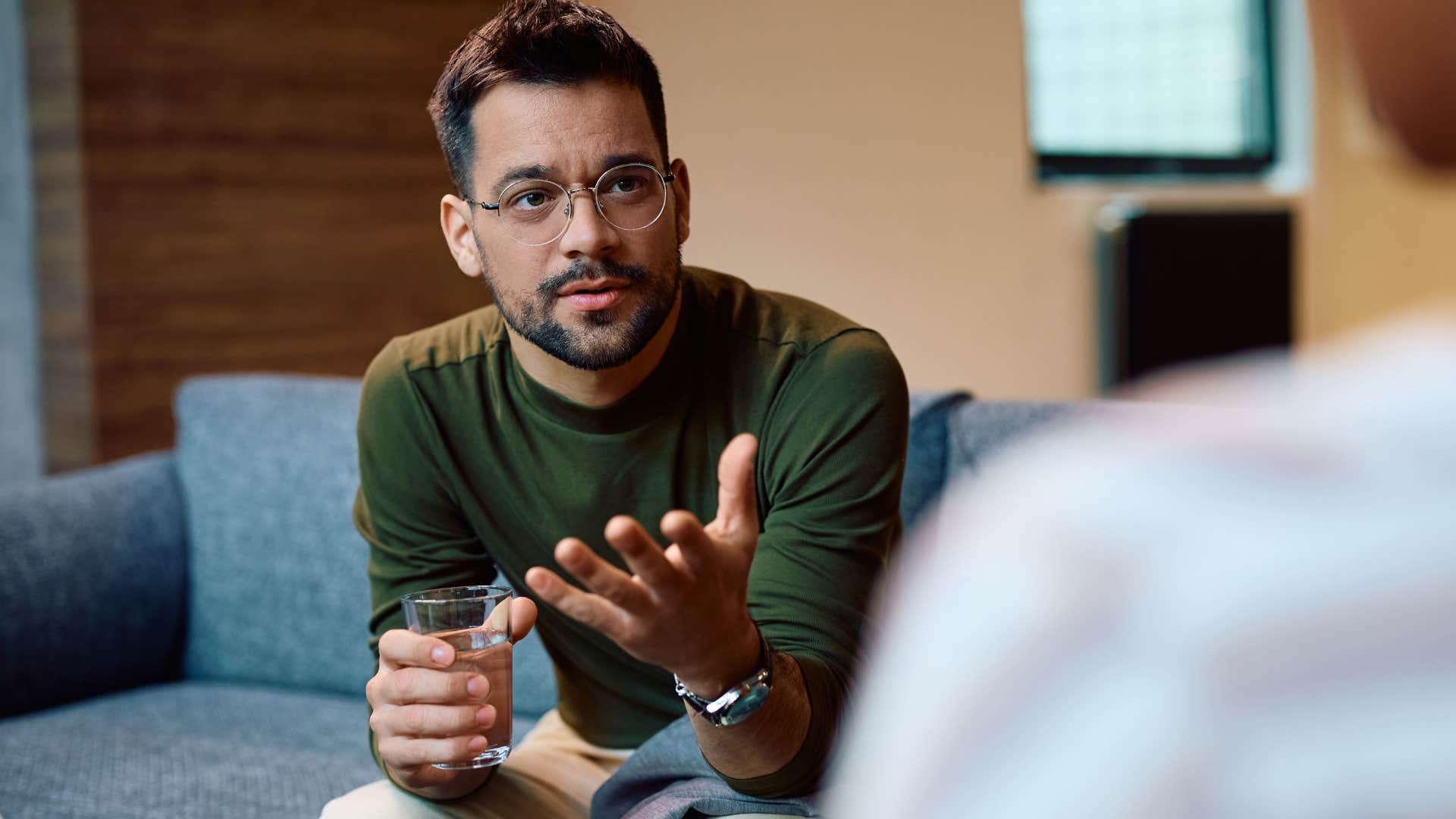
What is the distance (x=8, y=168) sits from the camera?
327 centimetres

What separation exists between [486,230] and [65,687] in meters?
1.20

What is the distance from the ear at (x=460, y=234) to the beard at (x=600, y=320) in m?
0.13

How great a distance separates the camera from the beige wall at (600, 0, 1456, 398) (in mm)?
4055

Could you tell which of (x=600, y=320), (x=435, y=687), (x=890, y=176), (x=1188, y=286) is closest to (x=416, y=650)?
(x=435, y=687)

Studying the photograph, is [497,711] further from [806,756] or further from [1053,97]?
[1053,97]

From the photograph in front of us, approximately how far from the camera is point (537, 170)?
140 centimetres

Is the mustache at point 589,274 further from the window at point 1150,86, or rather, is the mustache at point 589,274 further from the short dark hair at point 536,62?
the window at point 1150,86

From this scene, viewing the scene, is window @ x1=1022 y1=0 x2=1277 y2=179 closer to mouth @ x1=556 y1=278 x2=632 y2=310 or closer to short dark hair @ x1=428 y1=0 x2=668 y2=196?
short dark hair @ x1=428 y1=0 x2=668 y2=196

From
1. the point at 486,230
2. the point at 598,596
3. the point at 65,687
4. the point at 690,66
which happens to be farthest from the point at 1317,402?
the point at 690,66

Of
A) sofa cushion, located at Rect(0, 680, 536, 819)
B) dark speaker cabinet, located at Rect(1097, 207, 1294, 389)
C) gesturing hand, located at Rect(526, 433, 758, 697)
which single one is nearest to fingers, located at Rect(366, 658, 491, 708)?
gesturing hand, located at Rect(526, 433, 758, 697)

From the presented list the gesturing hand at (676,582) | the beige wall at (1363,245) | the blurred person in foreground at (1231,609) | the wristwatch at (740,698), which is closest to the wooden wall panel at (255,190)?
the wristwatch at (740,698)

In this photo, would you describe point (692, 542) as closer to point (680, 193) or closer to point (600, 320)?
point (600, 320)

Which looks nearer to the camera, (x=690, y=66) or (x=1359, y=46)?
(x=1359, y=46)

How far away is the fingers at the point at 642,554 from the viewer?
787 mm
